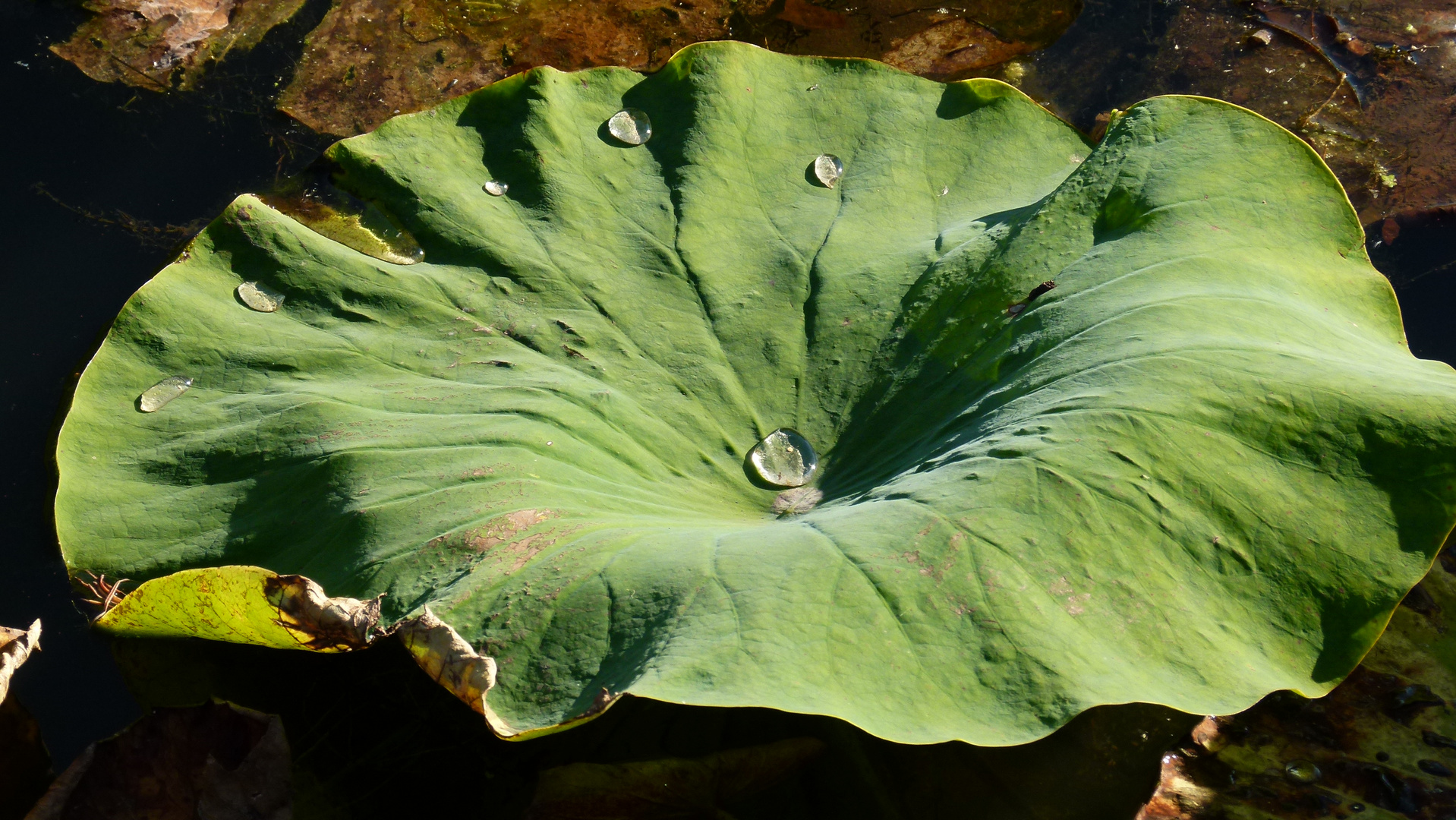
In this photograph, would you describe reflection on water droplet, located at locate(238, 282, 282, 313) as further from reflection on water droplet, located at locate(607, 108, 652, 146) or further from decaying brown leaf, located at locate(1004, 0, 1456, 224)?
decaying brown leaf, located at locate(1004, 0, 1456, 224)

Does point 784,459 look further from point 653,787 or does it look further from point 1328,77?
point 1328,77

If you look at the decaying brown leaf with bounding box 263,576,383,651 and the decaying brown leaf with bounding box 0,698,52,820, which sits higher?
Result: the decaying brown leaf with bounding box 263,576,383,651

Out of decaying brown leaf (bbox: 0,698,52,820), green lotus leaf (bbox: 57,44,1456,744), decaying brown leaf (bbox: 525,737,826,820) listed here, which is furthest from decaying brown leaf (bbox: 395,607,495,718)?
decaying brown leaf (bbox: 0,698,52,820)

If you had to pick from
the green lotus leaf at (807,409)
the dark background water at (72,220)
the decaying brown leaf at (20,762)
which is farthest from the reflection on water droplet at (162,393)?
the decaying brown leaf at (20,762)

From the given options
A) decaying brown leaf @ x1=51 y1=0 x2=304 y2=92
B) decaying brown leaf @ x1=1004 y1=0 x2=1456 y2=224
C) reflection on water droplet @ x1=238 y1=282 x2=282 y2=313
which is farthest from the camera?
decaying brown leaf @ x1=51 y1=0 x2=304 y2=92

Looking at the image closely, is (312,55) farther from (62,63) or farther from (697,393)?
(697,393)

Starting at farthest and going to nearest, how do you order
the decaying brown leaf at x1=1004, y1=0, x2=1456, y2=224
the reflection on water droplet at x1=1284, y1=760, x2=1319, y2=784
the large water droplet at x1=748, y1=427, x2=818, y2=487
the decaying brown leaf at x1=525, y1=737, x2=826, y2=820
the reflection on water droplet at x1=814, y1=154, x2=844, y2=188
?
1. the decaying brown leaf at x1=1004, y1=0, x2=1456, y2=224
2. the reflection on water droplet at x1=814, y1=154, x2=844, y2=188
3. the large water droplet at x1=748, y1=427, x2=818, y2=487
4. the reflection on water droplet at x1=1284, y1=760, x2=1319, y2=784
5. the decaying brown leaf at x1=525, y1=737, x2=826, y2=820

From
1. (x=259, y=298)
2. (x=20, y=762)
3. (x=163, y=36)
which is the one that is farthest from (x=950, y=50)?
(x=20, y=762)
